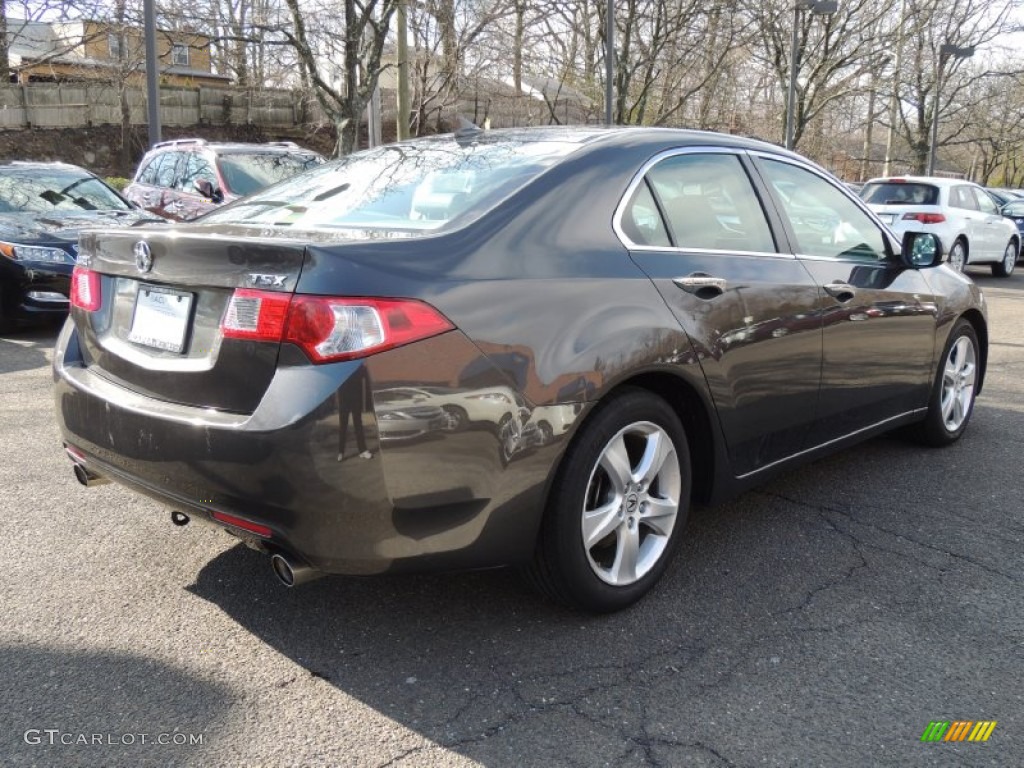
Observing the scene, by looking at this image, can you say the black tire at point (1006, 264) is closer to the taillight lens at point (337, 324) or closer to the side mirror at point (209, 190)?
the side mirror at point (209, 190)

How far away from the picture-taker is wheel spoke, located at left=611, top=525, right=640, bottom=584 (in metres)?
3.02

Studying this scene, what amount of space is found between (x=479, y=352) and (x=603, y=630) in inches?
42.2

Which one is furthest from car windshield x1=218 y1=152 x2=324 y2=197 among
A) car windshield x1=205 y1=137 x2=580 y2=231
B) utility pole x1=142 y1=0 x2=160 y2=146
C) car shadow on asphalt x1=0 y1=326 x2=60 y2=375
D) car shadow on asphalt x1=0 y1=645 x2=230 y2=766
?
car shadow on asphalt x1=0 y1=645 x2=230 y2=766

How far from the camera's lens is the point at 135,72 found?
2597cm

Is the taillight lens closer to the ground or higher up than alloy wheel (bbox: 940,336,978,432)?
higher up

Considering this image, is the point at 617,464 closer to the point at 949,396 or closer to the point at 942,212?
the point at 949,396

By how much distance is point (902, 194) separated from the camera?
47.2 ft

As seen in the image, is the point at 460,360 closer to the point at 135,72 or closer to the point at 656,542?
the point at 656,542

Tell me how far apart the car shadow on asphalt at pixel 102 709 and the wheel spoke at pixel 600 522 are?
1168 mm

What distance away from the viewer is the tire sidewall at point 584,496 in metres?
2.78

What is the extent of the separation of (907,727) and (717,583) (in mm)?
943

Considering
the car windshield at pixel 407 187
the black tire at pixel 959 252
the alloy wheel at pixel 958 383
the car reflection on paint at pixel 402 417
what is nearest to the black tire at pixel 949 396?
the alloy wheel at pixel 958 383

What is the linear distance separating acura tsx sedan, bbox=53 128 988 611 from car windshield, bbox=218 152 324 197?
7.14 m

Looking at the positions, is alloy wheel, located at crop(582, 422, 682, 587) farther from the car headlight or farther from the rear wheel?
the rear wheel
